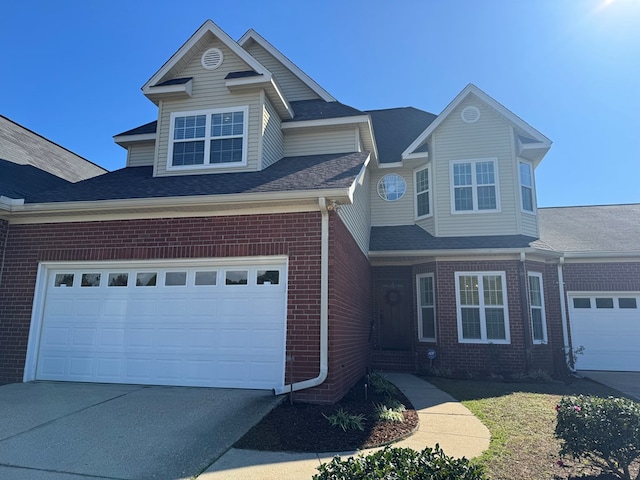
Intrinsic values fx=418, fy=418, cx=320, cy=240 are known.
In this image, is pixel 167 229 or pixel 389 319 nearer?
pixel 167 229

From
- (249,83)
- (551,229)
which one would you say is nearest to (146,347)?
(249,83)

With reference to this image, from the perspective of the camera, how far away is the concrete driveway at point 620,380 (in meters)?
9.62

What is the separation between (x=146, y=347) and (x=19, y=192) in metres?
4.52

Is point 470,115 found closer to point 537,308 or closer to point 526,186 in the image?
point 526,186

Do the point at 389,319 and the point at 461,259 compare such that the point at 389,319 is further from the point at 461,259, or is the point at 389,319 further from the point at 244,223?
the point at 244,223

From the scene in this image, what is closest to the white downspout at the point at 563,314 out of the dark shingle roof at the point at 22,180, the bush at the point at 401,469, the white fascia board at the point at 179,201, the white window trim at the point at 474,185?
the white window trim at the point at 474,185

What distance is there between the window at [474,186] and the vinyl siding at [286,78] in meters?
5.12

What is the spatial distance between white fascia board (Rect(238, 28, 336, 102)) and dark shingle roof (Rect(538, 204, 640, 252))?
8.36 metres

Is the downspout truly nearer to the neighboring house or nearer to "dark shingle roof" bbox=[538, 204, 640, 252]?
the neighboring house

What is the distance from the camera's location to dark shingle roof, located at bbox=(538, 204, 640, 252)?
43.6 feet

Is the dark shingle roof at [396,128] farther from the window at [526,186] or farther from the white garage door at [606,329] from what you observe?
the white garage door at [606,329]

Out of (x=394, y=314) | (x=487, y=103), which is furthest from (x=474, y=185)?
(x=394, y=314)

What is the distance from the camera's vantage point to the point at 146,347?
7871mm

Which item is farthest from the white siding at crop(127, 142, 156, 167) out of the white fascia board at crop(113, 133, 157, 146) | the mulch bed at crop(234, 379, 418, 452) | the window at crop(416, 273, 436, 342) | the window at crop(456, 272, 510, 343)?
the window at crop(456, 272, 510, 343)
